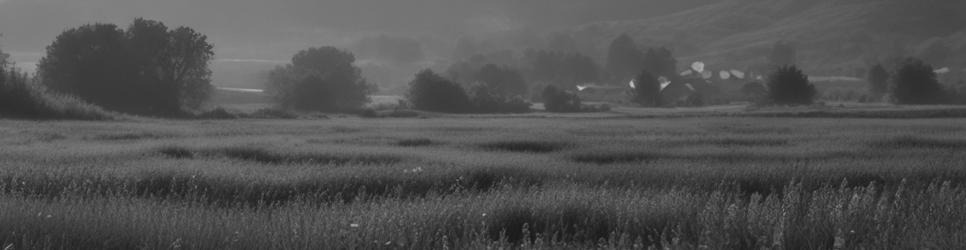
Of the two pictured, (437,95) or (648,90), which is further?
(648,90)

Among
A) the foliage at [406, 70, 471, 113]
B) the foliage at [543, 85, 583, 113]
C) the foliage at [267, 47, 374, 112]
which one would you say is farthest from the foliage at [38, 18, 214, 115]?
the foliage at [543, 85, 583, 113]

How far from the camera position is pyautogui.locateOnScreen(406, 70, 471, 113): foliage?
285 feet

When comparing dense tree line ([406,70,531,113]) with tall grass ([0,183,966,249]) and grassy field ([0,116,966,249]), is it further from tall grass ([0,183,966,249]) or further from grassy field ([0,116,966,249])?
tall grass ([0,183,966,249])

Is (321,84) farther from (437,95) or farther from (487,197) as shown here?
(487,197)

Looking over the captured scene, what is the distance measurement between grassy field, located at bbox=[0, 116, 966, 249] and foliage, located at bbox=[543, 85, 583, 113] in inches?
2686

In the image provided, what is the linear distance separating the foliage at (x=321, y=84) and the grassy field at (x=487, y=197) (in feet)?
195

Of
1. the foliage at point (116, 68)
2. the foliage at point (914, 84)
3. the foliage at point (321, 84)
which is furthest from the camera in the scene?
the foliage at point (914, 84)

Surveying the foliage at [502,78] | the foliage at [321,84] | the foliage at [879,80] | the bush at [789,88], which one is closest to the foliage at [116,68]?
the foliage at [321,84]

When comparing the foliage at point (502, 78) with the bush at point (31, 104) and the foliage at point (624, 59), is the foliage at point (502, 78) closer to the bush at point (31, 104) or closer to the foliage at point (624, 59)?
the foliage at point (624, 59)

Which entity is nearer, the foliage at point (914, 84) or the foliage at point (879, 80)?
the foliage at point (914, 84)

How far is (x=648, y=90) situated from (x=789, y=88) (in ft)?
63.1

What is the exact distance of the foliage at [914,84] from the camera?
3681 inches

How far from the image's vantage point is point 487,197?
10.3 m

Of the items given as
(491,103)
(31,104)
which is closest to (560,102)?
(491,103)
